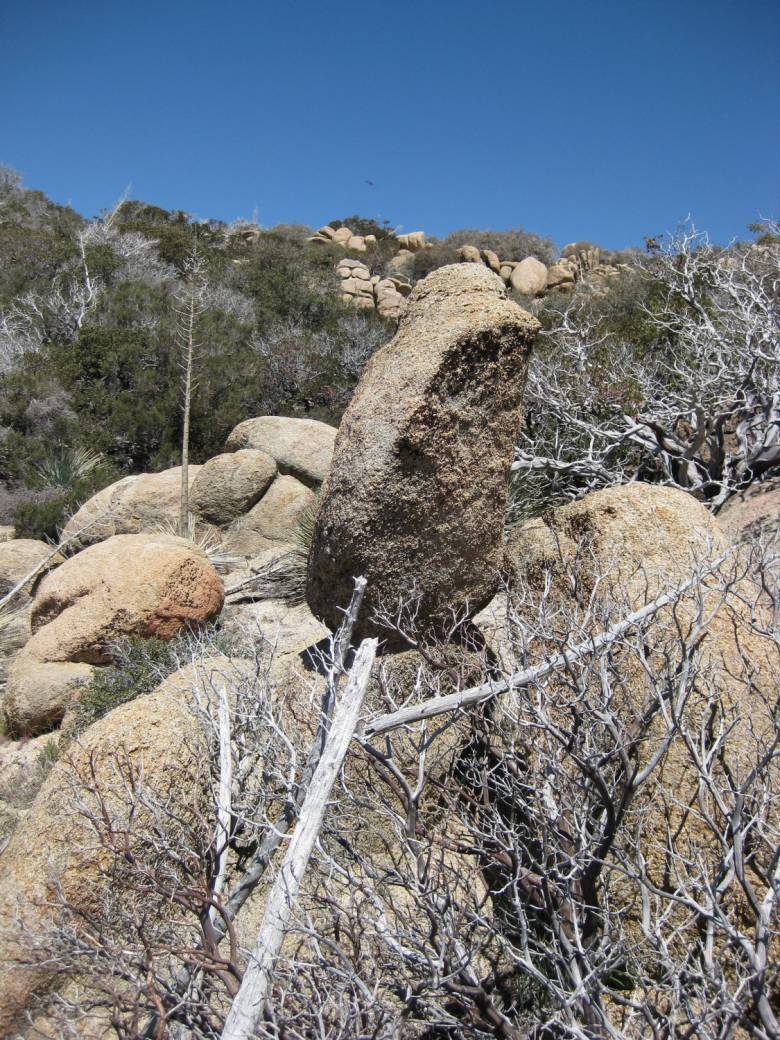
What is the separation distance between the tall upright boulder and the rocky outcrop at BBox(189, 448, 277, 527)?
5427 mm

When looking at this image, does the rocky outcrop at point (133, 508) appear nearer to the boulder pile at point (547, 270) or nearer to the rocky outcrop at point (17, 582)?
the rocky outcrop at point (17, 582)

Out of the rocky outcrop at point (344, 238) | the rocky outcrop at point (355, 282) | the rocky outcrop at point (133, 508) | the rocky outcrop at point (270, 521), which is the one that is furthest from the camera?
the rocky outcrop at point (344, 238)

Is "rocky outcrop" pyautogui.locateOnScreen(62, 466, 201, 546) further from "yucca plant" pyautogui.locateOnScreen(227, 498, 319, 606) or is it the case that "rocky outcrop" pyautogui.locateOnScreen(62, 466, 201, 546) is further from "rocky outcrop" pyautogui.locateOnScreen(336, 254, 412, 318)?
"rocky outcrop" pyautogui.locateOnScreen(336, 254, 412, 318)

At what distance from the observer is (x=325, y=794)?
2.74 metres

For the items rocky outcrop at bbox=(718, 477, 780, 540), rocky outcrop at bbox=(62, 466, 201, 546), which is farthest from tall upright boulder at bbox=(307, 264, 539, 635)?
rocky outcrop at bbox=(62, 466, 201, 546)

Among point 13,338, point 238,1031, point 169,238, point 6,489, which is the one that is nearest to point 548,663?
point 238,1031

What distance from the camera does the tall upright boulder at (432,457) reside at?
13.3 ft

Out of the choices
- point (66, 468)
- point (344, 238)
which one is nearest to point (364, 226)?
point (344, 238)

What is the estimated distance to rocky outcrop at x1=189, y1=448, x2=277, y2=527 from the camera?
9742mm

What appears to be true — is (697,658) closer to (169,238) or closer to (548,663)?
(548,663)

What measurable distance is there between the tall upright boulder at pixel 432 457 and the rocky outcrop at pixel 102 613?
265 centimetres

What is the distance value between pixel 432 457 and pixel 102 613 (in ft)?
12.4

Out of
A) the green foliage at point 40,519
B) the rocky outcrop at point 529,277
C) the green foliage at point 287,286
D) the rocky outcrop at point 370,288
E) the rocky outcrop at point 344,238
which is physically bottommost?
the green foliage at point 40,519

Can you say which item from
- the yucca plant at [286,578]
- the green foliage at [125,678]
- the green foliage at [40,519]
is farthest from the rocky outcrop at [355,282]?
the green foliage at [125,678]
